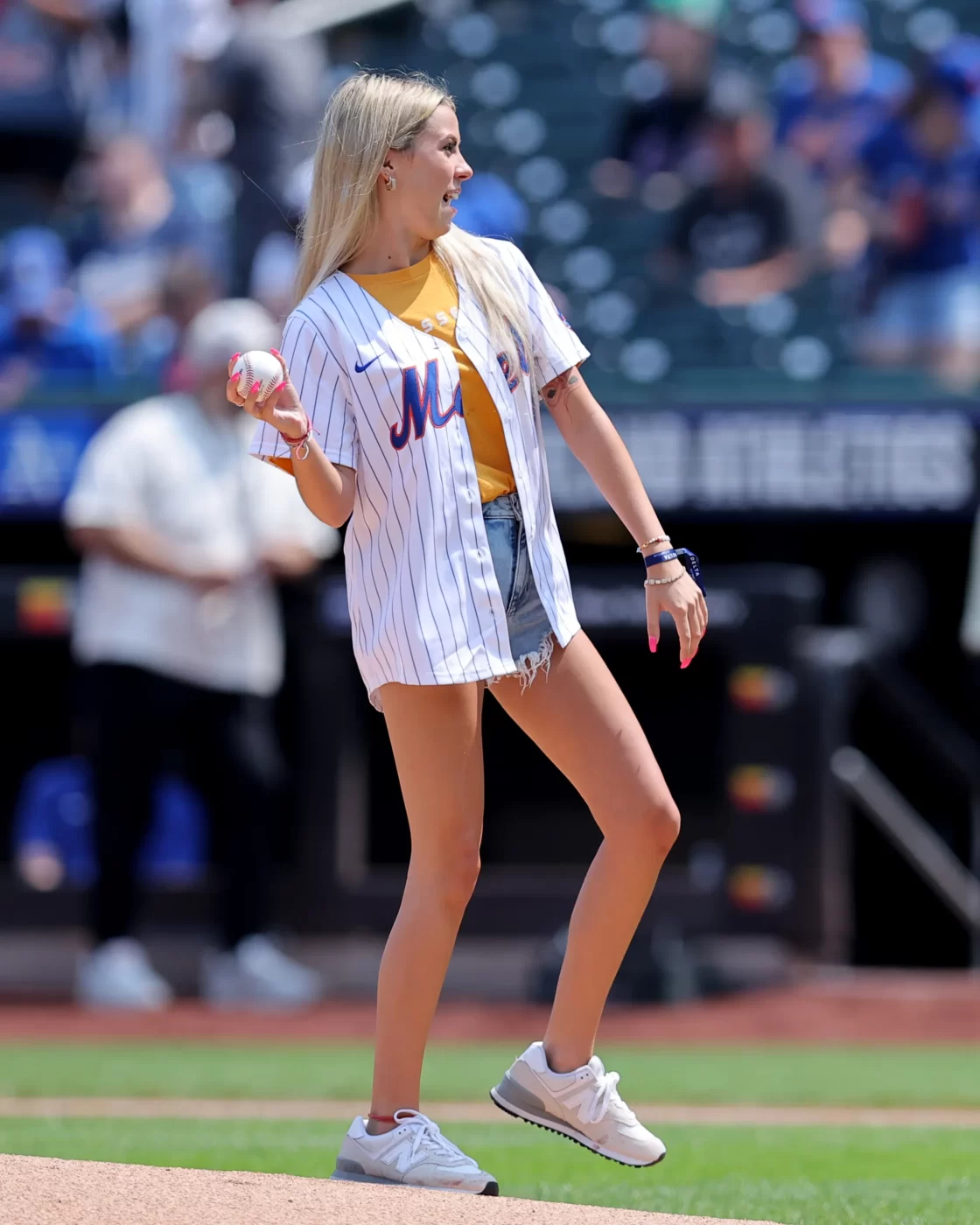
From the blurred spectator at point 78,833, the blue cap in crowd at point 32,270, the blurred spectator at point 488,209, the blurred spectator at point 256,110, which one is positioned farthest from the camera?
the blue cap in crowd at point 32,270

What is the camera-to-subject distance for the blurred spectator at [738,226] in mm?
10039

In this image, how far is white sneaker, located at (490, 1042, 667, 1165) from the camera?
3246 millimetres

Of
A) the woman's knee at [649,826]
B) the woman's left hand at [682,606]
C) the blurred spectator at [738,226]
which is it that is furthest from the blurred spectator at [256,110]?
the woman's knee at [649,826]

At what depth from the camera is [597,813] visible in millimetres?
3281

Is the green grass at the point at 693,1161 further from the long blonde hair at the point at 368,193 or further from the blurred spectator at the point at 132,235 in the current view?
the blurred spectator at the point at 132,235

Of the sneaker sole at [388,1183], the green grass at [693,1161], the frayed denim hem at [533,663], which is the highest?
the frayed denim hem at [533,663]

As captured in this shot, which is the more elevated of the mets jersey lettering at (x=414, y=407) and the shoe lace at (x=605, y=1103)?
the mets jersey lettering at (x=414, y=407)

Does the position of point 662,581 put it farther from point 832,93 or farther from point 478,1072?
point 832,93

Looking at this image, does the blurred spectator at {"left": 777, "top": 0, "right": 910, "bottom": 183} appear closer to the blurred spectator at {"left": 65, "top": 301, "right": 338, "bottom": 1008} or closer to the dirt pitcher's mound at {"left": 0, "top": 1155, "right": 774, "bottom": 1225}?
the blurred spectator at {"left": 65, "top": 301, "right": 338, "bottom": 1008}

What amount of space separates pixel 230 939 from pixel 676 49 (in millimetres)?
5888

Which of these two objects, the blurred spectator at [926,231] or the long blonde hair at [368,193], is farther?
the blurred spectator at [926,231]

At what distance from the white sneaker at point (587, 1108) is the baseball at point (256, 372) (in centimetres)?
117

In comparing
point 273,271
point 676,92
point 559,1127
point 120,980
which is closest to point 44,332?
point 273,271

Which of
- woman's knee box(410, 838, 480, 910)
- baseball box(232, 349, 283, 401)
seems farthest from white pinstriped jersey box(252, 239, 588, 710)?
woman's knee box(410, 838, 480, 910)
